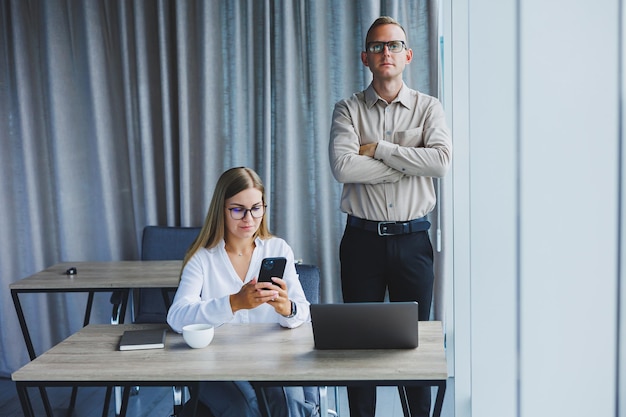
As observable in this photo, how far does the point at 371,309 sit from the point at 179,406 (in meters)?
1.01

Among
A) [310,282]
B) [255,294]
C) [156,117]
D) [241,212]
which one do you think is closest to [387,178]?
[310,282]

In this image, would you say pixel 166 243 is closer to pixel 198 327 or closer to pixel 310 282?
pixel 310 282

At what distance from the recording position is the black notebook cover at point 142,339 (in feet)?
6.95

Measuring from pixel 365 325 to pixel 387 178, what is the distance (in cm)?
95

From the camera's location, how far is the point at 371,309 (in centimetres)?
192

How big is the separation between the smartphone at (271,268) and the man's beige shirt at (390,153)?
783mm

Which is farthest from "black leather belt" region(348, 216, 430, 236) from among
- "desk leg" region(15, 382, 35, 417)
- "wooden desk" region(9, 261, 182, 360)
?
"desk leg" region(15, 382, 35, 417)

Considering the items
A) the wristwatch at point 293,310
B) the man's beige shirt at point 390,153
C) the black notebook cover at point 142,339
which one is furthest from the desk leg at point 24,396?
the man's beige shirt at point 390,153

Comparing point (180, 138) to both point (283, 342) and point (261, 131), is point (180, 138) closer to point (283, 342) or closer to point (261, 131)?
point (261, 131)

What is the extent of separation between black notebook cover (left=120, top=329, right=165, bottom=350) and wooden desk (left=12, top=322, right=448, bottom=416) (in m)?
0.02

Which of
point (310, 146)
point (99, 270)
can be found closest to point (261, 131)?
point (310, 146)

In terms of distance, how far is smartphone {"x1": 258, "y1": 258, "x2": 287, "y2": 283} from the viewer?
209 cm

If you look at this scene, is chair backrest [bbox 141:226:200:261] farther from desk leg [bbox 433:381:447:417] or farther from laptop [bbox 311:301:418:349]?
desk leg [bbox 433:381:447:417]

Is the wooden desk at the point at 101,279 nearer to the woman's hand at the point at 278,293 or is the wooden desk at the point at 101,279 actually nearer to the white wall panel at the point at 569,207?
the woman's hand at the point at 278,293
